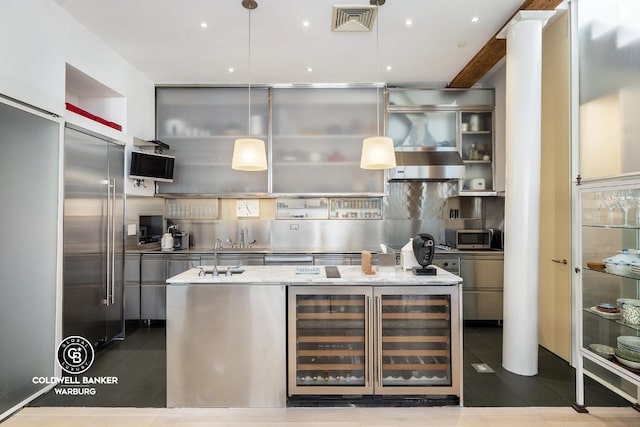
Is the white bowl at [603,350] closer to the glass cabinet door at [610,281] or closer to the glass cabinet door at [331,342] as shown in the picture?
the glass cabinet door at [610,281]

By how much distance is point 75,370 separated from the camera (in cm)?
298

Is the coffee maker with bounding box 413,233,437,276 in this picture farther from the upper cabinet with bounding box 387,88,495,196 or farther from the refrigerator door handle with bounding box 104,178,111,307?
the refrigerator door handle with bounding box 104,178,111,307

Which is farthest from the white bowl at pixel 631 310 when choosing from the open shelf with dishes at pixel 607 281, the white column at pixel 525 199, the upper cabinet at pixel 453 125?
the upper cabinet at pixel 453 125

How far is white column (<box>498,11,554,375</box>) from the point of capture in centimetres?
295

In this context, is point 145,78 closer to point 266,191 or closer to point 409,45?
point 266,191

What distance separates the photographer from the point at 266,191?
4598 millimetres

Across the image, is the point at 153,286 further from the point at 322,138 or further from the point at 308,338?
the point at 322,138

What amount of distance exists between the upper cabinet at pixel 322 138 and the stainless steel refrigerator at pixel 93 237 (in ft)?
6.36

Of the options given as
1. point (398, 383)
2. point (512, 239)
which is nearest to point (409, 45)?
point (512, 239)

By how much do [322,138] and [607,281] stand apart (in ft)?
11.1

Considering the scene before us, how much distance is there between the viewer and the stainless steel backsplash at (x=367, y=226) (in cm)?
485

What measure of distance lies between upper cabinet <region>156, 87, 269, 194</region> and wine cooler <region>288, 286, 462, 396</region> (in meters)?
2.47

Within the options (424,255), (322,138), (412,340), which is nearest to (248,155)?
(424,255)

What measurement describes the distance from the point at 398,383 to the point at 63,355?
285cm
